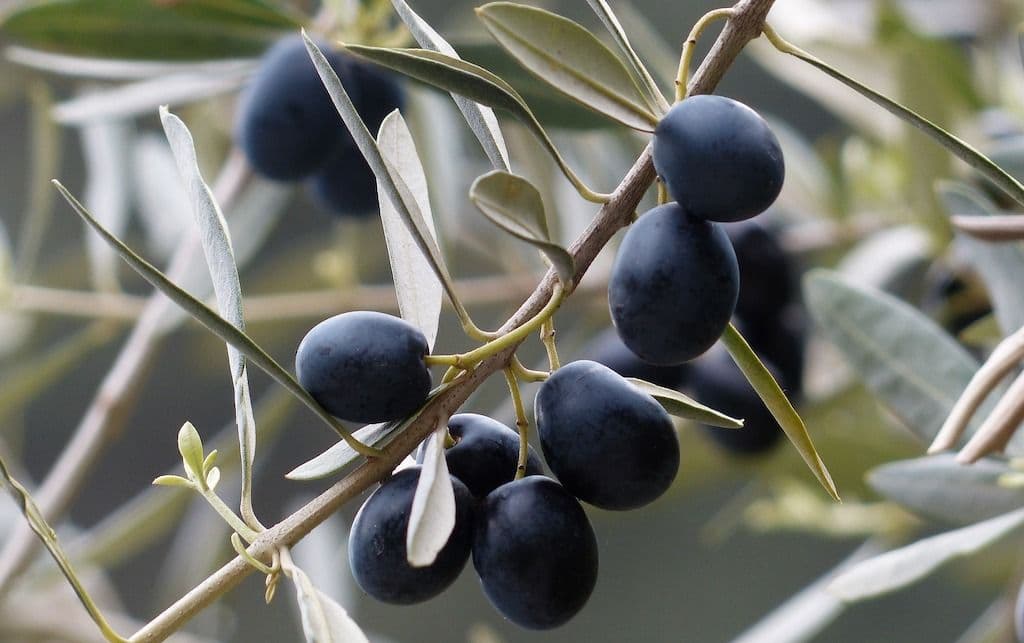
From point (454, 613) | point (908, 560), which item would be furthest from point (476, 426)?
point (454, 613)

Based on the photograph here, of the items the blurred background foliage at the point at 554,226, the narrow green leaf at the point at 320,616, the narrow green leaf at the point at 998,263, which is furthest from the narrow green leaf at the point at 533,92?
the narrow green leaf at the point at 320,616

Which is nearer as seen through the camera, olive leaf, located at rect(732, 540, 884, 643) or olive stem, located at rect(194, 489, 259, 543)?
olive stem, located at rect(194, 489, 259, 543)

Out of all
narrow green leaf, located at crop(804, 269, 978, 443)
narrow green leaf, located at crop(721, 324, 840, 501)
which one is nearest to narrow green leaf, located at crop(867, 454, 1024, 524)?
narrow green leaf, located at crop(804, 269, 978, 443)

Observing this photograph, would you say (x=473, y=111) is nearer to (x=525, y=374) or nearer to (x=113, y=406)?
(x=525, y=374)

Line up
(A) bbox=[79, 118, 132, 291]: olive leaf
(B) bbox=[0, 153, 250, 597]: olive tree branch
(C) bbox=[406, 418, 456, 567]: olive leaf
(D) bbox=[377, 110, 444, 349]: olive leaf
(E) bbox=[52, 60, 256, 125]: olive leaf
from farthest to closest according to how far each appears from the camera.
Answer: (A) bbox=[79, 118, 132, 291]: olive leaf < (E) bbox=[52, 60, 256, 125]: olive leaf < (B) bbox=[0, 153, 250, 597]: olive tree branch < (D) bbox=[377, 110, 444, 349]: olive leaf < (C) bbox=[406, 418, 456, 567]: olive leaf

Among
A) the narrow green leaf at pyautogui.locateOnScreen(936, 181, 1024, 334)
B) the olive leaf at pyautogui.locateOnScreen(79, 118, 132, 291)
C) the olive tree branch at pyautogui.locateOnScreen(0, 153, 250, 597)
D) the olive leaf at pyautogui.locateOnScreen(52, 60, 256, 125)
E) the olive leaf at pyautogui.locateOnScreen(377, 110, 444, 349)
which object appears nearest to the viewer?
the olive leaf at pyautogui.locateOnScreen(377, 110, 444, 349)

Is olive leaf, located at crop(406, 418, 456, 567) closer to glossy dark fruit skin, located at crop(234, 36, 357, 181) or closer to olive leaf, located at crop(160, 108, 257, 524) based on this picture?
olive leaf, located at crop(160, 108, 257, 524)

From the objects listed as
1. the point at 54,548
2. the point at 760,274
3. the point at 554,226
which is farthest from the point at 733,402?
the point at 54,548
